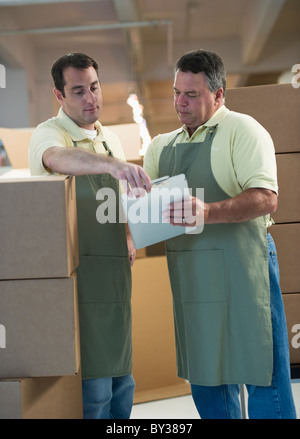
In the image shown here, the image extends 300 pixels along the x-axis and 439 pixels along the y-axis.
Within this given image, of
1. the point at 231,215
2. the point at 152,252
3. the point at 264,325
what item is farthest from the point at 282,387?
the point at 152,252

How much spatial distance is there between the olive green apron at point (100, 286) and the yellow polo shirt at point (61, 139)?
0.40 feet

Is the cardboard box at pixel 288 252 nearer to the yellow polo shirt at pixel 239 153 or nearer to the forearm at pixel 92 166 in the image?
the yellow polo shirt at pixel 239 153

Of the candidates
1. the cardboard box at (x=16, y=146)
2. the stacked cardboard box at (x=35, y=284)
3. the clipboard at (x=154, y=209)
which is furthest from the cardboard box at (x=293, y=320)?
the cardboard box at (x=16, y=146)

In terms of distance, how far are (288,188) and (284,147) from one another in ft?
0.53

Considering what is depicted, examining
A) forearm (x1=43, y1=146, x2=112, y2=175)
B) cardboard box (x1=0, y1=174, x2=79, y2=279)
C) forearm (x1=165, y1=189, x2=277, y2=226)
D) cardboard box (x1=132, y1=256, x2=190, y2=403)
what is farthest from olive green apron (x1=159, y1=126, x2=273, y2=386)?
cardboard box (x1=132, y1=256, x2=190, y2=403)

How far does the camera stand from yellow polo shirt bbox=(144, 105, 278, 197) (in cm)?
165

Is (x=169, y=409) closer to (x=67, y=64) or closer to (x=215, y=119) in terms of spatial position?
(x=215, y=119)

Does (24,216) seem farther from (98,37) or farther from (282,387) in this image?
(98,37)

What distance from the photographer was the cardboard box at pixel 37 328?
1.46 metres

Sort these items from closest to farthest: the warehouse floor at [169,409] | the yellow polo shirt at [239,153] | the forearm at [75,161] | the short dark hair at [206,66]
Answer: the forearm at [75,161] < the yellow polo shirt at [239,153] < the short dark hair at [206,66] < the warehouse floor at [169,409]

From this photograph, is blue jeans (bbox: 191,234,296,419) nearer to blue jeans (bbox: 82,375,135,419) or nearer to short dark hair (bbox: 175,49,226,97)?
blue jeans (bbox: 82,375,135,419)

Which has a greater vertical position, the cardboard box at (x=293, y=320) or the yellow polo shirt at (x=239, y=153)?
the yellow polo shirt at (x=239, y=153)

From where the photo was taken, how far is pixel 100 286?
1813 millimetres

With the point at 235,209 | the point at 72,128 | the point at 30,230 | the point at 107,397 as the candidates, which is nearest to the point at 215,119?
the point at 235,209
